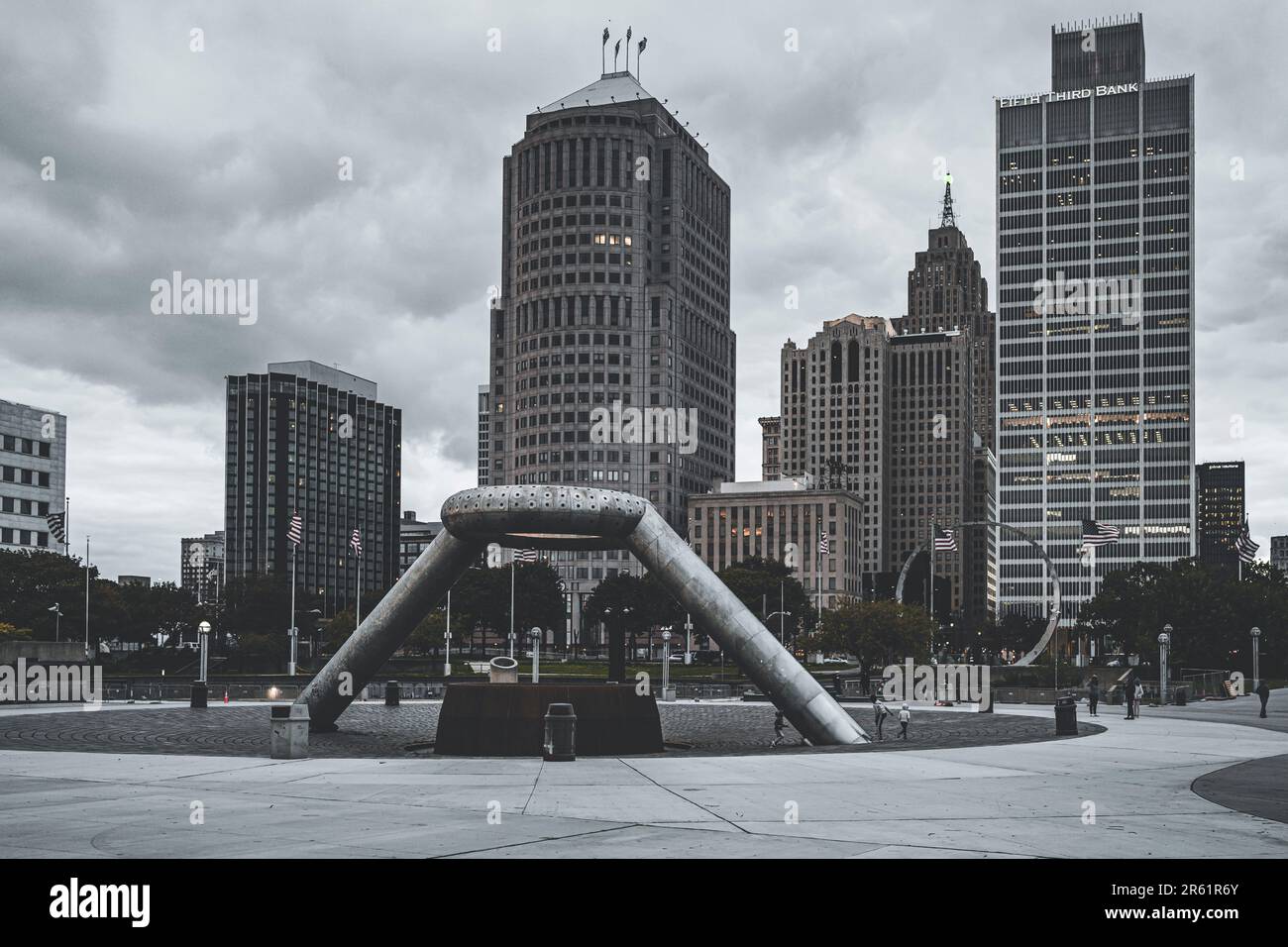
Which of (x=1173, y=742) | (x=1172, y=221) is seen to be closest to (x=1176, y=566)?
(x=1173, y=742)

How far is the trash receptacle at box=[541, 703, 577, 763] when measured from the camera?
25781mm

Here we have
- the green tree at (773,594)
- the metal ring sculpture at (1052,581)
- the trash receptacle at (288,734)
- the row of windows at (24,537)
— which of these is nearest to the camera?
the trash receptacle at (288,734)

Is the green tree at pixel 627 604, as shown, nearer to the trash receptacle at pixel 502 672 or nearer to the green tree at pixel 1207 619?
the green tree at pixel 1207 619

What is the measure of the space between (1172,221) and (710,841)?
208 m

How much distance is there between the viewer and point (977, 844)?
13859 millimetres

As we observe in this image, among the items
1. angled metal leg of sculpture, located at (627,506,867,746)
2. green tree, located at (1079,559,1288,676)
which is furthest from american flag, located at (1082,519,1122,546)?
angled metal leg of sculpture, located at (627,506,867,746)

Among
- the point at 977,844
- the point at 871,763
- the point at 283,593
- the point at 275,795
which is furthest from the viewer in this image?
the point at 283,593

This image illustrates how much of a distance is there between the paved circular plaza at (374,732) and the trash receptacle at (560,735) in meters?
3.69

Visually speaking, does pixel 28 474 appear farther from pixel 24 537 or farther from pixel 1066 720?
pixel 1066 720

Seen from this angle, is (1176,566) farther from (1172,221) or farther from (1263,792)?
(1172,221)

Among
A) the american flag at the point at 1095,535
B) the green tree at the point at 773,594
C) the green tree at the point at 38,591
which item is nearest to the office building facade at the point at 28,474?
the green tree at the point at 38,591

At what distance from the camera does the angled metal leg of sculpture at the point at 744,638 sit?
29516 mm

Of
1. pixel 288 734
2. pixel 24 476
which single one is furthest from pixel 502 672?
pixel 24 476

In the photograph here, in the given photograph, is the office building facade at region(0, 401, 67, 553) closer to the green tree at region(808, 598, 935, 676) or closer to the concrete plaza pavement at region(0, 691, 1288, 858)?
the green tree at region(808, 598, 935, 676)
